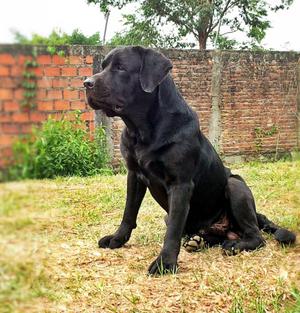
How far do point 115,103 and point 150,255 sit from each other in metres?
0.67

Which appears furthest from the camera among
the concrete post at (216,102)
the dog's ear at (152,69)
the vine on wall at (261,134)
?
the vine on wall at (261,134)

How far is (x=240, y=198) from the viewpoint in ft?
7.87

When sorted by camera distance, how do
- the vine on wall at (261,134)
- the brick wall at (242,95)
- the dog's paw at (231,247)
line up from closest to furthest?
the dog's paw at (231,247), the brick wall at (242,95), the vine on wall at (261,134)

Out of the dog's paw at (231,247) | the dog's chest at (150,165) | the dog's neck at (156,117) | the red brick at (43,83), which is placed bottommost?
the dog's paw at (231,247)

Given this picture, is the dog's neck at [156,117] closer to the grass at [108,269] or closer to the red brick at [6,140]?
the grass at [108,269]

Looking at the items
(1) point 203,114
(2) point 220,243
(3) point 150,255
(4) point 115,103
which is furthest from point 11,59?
(1) point 203,114

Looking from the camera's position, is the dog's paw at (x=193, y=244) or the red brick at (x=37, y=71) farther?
the dog's paw at (x=193, y=244)

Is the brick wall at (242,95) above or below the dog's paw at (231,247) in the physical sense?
above

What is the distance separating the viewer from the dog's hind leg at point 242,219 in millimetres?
2270

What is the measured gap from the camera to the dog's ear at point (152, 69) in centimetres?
206

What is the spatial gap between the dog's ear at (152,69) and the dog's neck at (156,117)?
74 mm

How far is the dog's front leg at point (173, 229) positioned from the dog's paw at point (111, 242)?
1.26ft

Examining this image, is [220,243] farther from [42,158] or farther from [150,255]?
[42,158]

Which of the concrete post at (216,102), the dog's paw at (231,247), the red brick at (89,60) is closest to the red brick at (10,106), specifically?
the dog's paw at (231,247)
